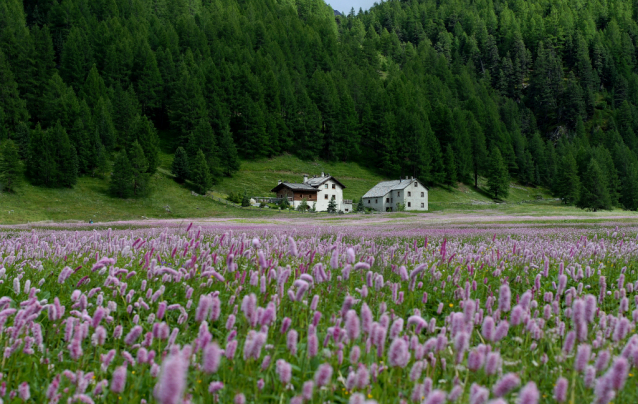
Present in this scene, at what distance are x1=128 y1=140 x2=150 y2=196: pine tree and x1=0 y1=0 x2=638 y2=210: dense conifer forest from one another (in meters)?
0.26

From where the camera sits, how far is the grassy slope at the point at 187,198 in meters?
52.8

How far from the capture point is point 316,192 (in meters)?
88.8

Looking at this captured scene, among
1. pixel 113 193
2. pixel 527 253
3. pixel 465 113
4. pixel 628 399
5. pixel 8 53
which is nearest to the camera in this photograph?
pixel 628 399

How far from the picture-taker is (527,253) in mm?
7180

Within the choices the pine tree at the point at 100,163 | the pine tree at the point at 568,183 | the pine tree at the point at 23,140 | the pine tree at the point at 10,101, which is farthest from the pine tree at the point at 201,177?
the pine tree at the point at 568,183

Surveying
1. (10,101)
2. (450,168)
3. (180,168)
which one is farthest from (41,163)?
(450,168)

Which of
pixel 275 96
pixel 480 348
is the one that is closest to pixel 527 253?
pixel 480 348

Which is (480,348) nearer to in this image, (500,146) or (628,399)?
(628,399)

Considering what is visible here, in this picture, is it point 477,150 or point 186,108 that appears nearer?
point 186,108

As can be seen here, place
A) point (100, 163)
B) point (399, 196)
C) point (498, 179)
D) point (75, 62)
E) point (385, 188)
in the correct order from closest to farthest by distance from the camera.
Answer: point (100, 163) → point (399, 196) → point (385, 188) → point (498, 179) → point (75, 62)

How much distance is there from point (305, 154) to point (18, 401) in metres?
107

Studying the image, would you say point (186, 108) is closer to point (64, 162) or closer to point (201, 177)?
point (201, 177)

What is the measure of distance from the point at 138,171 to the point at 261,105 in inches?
2128

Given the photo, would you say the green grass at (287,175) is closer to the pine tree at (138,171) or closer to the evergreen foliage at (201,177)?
the evergreen foliage at (201,177)
